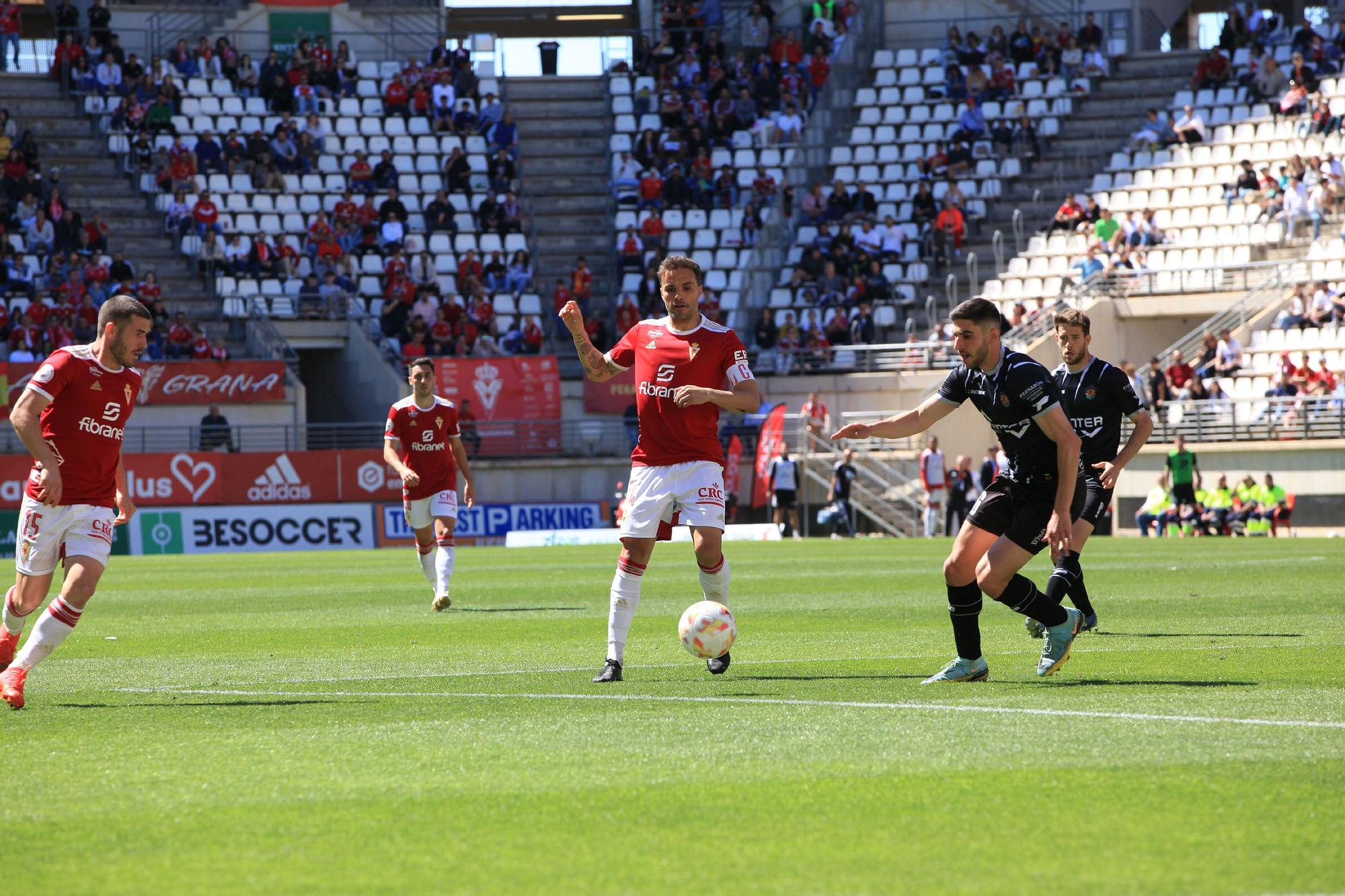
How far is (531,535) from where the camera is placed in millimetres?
35125

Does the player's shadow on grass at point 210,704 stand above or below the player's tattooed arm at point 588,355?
below

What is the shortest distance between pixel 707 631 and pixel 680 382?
4.64 feet

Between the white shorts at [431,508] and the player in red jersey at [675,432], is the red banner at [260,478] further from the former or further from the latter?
the player in red jersey at [675,432]

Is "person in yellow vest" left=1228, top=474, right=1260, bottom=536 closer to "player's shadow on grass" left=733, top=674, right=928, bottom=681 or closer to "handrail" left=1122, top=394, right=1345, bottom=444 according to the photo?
"handrail" left=1122, top=394, right=1345, bottom=444

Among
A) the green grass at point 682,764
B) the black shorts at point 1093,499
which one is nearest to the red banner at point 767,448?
the green grass at point 682,764

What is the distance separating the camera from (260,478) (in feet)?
118

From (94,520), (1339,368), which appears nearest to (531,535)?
(1339,368)

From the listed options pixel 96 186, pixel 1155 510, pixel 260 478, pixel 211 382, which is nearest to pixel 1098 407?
pixel 1155 510

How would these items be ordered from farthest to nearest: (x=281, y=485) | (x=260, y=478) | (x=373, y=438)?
1. (x=373, y=438)
2. (x=281, y=485)
3. (x=260, y=478)

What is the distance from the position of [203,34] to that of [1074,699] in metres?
43.8

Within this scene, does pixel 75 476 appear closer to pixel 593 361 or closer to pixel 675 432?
pixel 593 361

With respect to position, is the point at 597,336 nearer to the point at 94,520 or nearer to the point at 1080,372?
the point at 1080,372

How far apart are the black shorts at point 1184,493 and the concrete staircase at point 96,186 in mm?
22298

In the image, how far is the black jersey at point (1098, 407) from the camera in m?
12.2
